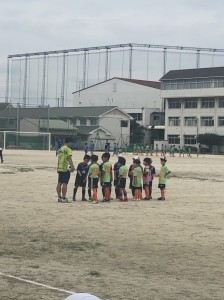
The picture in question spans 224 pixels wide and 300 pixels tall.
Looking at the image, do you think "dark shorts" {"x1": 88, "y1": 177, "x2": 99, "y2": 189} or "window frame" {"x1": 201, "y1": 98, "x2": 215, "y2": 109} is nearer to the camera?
"dark shorts" {"x1": 88, "y1": 177, "x2": 99, "y2": 189}

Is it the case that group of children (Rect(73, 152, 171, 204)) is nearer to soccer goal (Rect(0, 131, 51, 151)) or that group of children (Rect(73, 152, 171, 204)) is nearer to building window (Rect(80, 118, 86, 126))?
soccer goal (Rect(0, 131, 51, 151))

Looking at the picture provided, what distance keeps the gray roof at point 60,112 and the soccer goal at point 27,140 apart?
11728 mm

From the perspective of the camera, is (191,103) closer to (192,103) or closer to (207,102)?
(192,103)

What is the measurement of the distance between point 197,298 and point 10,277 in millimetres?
2139

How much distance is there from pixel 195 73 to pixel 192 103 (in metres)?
4.97

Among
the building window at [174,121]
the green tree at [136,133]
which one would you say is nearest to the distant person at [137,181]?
the building window at [174,121]

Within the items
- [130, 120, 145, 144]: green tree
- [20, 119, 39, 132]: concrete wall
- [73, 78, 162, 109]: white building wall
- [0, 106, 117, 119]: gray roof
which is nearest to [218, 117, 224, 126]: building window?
[130, 120, 145, 144]: green tree

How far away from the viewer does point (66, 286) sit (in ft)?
21.0

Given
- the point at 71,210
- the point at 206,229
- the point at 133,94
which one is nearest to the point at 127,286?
the point at 206,229

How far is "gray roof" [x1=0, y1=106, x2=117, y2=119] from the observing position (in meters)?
89.2

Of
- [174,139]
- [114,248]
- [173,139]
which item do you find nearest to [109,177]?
[114,248]

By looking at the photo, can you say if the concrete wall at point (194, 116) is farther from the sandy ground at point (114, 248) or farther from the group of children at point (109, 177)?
the sandy ground at point (114, 248)

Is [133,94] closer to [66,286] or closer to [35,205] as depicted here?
[35,205]

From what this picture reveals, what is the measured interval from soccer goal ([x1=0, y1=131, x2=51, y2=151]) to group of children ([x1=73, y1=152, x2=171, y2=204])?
56.1m
